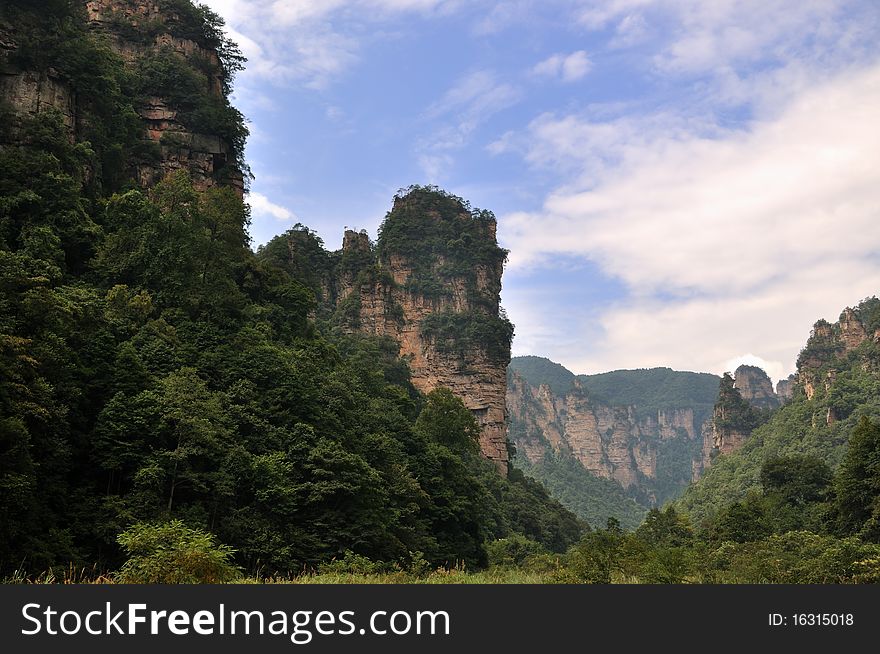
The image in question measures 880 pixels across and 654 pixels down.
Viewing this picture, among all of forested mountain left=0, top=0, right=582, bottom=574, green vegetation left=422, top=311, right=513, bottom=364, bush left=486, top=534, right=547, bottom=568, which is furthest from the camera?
green vegetation left=422, top=311, right=513, bottom=364

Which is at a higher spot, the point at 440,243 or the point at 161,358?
the point at 440,243

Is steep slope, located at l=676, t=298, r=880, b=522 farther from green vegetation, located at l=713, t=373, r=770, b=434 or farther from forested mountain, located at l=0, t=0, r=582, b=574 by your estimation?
forested mountain, located at l=0, t=0, r=582, b=574

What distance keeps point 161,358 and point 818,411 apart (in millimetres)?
88624

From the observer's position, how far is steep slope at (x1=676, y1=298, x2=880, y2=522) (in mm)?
83062

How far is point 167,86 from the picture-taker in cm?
4578

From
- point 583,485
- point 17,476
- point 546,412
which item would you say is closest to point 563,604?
point 17,476

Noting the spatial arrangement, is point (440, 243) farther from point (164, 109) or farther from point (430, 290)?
point (164, 109)

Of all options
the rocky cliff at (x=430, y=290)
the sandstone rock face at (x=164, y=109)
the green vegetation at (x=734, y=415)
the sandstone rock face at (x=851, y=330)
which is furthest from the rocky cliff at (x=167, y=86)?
the green vegetation at (x=734, y=415)

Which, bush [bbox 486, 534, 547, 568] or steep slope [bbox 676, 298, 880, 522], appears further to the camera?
steep slope [bbox 676, 298, 880, 522]

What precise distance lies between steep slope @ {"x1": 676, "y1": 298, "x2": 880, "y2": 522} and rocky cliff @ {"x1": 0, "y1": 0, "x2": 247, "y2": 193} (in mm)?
62525

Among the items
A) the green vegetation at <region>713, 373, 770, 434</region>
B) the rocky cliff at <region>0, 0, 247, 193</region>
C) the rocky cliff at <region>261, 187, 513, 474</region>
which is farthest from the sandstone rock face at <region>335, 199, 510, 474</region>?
the green vegetation at <region>713, 373, 770, 434</region>

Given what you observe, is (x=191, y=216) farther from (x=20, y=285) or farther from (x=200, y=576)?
(x=200, y=576)

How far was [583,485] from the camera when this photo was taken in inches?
6462

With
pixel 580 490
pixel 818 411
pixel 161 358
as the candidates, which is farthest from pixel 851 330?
pixel 161 358
